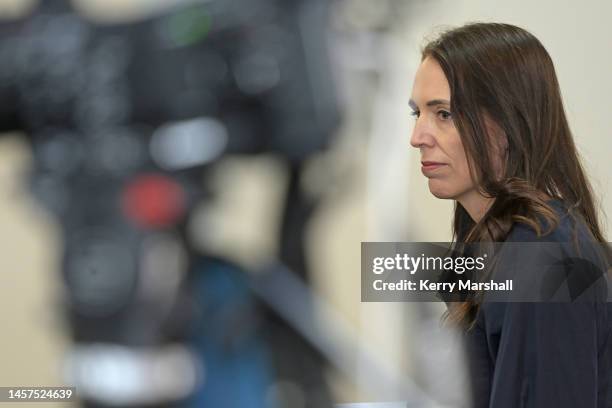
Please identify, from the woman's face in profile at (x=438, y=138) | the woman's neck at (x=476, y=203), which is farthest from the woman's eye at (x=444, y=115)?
the woman's neck at (x=476, y=203)

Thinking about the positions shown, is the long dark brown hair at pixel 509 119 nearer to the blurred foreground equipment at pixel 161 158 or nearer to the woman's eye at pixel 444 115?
the woman's eye at pixel 444 115

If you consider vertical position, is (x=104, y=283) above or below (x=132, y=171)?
below

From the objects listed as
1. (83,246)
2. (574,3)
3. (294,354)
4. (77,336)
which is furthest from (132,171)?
(574,3)

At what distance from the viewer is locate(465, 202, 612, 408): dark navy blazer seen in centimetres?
75

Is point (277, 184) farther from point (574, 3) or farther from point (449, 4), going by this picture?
point (574, 3)

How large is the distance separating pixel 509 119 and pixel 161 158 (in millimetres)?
483

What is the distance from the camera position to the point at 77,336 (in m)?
1.09

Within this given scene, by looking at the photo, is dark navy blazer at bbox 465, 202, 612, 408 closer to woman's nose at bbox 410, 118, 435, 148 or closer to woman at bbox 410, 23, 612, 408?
woman at bbox 410, 23, 612, 408

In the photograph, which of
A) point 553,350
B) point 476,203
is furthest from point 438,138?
point 553,350

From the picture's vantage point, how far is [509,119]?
871mm

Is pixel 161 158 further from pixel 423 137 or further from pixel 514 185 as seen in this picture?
pixel 514 185

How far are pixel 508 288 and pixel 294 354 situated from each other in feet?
1.40

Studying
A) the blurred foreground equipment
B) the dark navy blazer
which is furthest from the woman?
the blurred foreground equipment

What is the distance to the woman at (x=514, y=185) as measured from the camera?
755 millimetres
